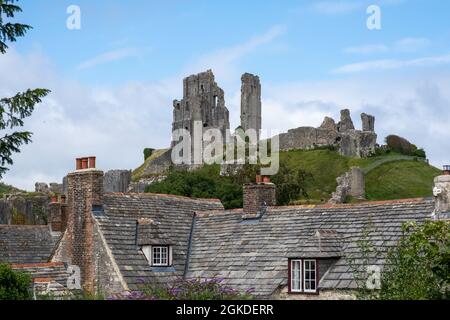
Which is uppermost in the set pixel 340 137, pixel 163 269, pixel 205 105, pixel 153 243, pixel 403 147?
pixel 205 105

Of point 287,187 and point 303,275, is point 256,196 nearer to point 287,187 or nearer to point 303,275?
point 303,275

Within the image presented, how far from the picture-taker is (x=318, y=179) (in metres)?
91.8

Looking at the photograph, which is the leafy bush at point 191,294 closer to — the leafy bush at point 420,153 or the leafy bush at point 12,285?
the leafy bush at point 12,285

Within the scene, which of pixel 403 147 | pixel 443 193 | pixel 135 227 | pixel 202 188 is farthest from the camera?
pixel 403 147

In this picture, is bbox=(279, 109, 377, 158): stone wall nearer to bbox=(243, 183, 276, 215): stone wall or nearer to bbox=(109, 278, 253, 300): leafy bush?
bbox=(243, 183, 276, 215): stone wall

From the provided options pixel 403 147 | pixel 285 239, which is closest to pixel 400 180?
pixel 403 147

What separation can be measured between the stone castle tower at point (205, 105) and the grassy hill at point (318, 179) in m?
22.2

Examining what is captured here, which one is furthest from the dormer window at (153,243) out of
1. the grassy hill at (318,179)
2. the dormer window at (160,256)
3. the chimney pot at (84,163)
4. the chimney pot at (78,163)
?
the grassy hill at (318,179)

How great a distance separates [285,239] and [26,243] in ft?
52.3

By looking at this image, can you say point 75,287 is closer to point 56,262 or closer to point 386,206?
point 56,262

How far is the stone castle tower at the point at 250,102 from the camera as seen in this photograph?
128 m

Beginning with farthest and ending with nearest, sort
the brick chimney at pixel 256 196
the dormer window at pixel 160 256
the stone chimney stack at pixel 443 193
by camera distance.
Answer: the brick chimney at pixel 256 196
the dormer window at pixel 160 256
the stone chimney stack at pixel 443 193

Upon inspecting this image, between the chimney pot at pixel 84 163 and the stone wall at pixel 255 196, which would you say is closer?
the chimney pot at pixel 84 163
